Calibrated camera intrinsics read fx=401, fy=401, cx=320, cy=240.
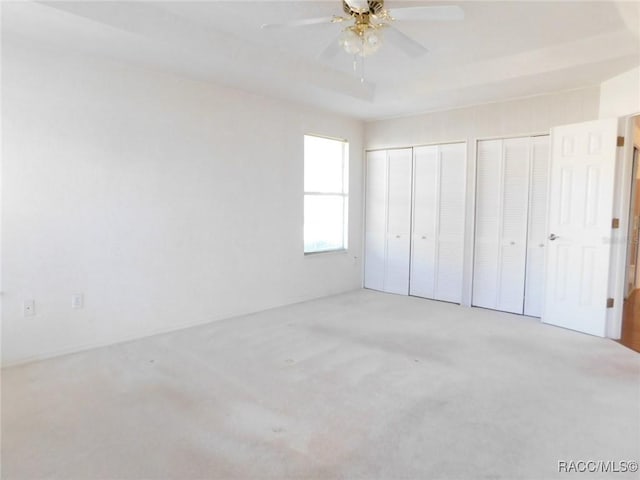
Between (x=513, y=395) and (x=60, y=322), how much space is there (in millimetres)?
3498

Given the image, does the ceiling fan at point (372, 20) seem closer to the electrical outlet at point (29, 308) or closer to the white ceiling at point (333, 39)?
the white ceiling at point (333, 39)

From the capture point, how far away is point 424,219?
5.39m

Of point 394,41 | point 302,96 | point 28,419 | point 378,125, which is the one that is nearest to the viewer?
point 28,419

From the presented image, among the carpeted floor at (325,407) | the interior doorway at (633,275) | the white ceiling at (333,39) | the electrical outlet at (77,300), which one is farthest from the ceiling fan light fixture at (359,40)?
the interior doorway at (633,275)

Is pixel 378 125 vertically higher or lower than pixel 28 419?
higher

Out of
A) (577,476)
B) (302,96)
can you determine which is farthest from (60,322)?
(577,476)

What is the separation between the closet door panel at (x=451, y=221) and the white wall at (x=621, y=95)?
1459mm

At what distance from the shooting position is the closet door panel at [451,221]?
16.5 feet

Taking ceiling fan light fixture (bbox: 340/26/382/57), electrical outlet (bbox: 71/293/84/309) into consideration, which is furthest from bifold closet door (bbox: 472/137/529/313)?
electrical outlet (bbox: 71/293/84/309)

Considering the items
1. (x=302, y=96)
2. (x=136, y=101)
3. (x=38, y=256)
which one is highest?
(x=302, y=96)

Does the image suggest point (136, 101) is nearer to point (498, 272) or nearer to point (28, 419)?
point (28, 419)

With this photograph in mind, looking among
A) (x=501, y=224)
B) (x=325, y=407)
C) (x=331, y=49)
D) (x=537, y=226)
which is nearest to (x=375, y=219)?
(x=501, y=224)

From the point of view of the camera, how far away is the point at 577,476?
190 centimetres

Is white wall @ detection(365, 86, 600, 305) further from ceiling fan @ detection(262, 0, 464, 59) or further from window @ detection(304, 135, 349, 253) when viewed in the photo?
ceiling fan @ detection(262, 0, 464, 59)
